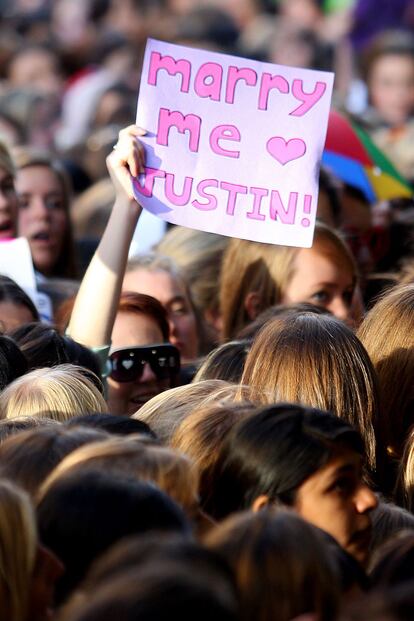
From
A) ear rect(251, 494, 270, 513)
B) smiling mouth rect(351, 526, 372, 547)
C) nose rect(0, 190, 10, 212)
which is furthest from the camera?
nose rect(0, 190, 10, 212)

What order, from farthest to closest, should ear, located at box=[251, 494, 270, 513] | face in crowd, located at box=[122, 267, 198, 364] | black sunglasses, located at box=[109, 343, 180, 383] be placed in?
1. face in crowd, located at box=[122, 267, 198, 364]
2. black sunglasses, located at box=[109, 343, 180, 383]
3. ear, located at box=[251, 494, 270, 513]

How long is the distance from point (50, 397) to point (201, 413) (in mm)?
526

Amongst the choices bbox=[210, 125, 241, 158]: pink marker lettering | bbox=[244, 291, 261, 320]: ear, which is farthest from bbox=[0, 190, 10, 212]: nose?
bbox=[210, 125, 241, 158]: pink marker lettering

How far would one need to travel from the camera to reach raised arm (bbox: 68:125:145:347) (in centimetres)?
421

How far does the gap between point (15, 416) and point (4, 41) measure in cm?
978

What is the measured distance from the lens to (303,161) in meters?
4.20

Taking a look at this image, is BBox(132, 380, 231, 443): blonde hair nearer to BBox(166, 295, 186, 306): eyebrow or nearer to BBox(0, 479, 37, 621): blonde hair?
BBox(0, 479, 37, 621): blonde hair

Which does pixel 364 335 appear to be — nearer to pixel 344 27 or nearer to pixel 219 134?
pixel 219 134

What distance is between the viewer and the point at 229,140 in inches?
166

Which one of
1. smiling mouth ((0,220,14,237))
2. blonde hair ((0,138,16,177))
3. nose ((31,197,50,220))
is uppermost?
blonde hair ((0,138,16,177))

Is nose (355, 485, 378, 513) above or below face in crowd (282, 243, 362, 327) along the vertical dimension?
below

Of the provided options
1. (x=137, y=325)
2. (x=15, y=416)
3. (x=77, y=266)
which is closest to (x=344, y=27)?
(x=77, y=266)

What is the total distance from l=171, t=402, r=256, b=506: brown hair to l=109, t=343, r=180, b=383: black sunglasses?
46.4 inches

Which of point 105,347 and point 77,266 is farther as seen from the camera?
point 77,266
